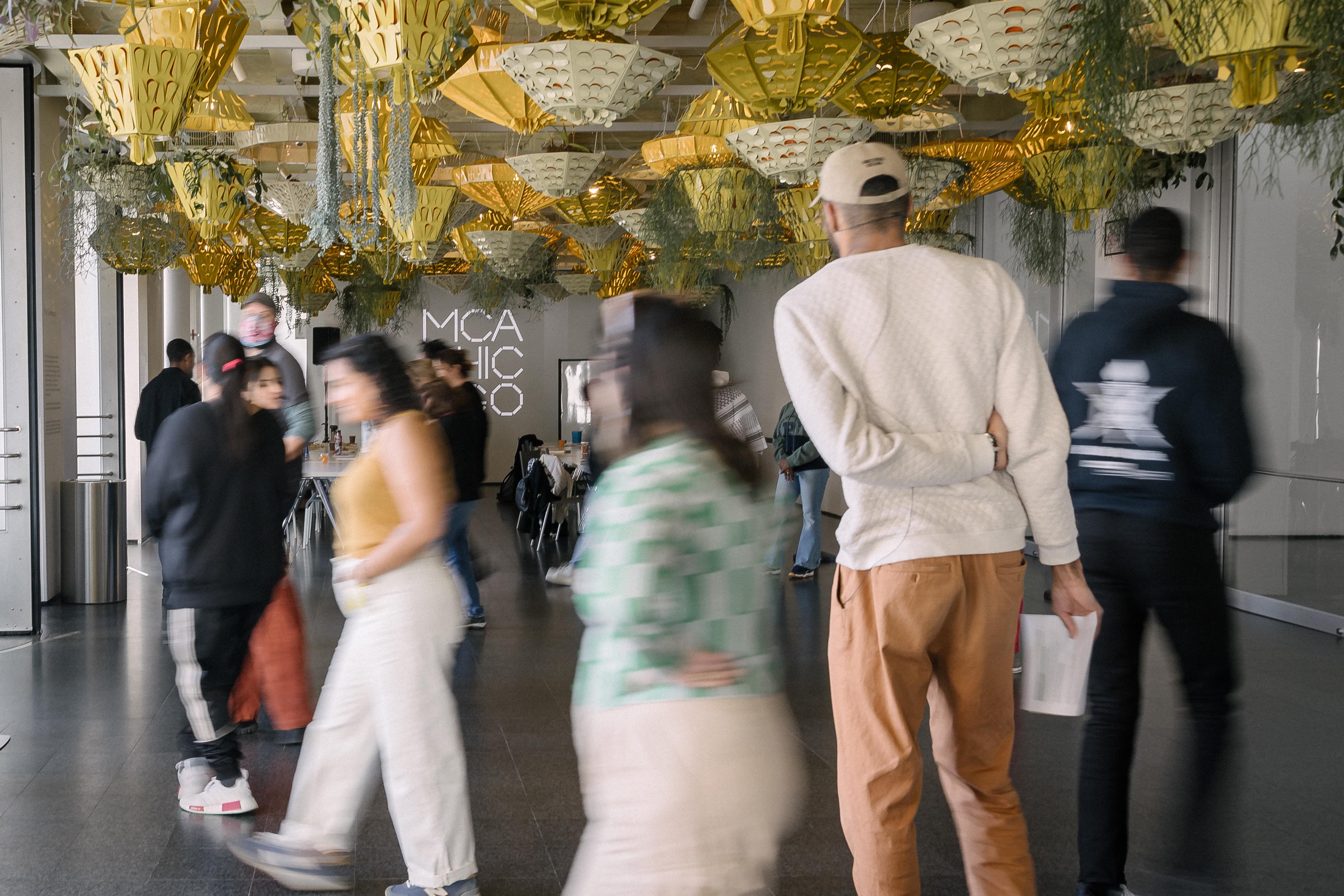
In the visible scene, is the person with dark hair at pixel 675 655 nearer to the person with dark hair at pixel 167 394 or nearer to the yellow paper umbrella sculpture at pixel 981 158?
the yellow paper umbrella sculpture at pixel 981 158

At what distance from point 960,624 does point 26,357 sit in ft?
21.3

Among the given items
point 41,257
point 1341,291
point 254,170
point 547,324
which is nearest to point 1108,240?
point 1341,291

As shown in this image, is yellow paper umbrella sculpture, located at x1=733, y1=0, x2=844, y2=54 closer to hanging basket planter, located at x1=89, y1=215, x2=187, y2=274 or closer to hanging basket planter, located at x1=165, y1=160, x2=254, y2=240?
hanging basket planter, located at x1=165, y1=160, x2=254, y2=240

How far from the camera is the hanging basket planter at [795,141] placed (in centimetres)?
391

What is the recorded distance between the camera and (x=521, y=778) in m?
4.16

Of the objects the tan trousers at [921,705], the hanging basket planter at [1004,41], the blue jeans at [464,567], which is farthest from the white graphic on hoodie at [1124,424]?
the blue jeans at [464,567]

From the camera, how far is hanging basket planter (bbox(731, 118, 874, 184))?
391 centimetres

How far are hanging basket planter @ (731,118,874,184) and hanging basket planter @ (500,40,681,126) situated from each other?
2.11ft

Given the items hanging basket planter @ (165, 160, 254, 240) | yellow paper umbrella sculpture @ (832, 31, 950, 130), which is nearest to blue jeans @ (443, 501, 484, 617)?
hanging basket planter @ (165, 160, 254, 240)

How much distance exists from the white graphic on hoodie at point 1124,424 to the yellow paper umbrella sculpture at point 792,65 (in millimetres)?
1156

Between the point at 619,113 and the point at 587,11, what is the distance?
0.56 meters

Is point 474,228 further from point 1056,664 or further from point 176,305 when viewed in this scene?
point 176,305

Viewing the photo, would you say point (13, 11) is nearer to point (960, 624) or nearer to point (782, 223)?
point (960, 624)

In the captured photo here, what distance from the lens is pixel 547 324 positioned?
20.8 metres
